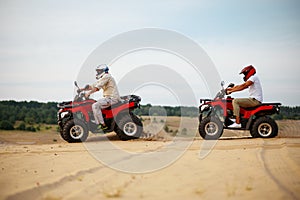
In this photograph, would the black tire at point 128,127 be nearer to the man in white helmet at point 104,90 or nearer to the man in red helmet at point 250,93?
the man in white helmet at point 104,90

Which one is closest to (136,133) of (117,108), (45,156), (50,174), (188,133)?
(117,108)

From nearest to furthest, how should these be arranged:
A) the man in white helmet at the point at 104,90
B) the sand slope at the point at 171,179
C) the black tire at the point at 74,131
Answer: the sand slope at the point at 171,179 → the black tire at the point at 74,131 → the man in white helmet at the point at 104,90

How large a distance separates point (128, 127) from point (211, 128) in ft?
8.50

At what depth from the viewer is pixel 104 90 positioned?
1171 cm

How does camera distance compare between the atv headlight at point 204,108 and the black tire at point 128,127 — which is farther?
the black tire at point 128,127

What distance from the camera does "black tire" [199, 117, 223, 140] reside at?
36.0 feet

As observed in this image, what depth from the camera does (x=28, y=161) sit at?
732 centimetres

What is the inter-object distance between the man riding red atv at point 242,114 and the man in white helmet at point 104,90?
110 inches

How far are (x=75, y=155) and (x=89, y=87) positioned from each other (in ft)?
13.4

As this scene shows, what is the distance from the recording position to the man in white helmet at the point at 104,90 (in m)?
11.3

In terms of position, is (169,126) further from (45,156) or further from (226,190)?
(226,190)

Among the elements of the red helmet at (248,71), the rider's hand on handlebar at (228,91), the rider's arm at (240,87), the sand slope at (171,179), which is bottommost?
the sand slope at (171,179)

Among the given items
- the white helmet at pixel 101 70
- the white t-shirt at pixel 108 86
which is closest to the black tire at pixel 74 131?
the white t-shirt at pixel 108 86

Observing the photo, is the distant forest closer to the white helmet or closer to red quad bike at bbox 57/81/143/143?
red quad bike at bbox 57/81/143/143
